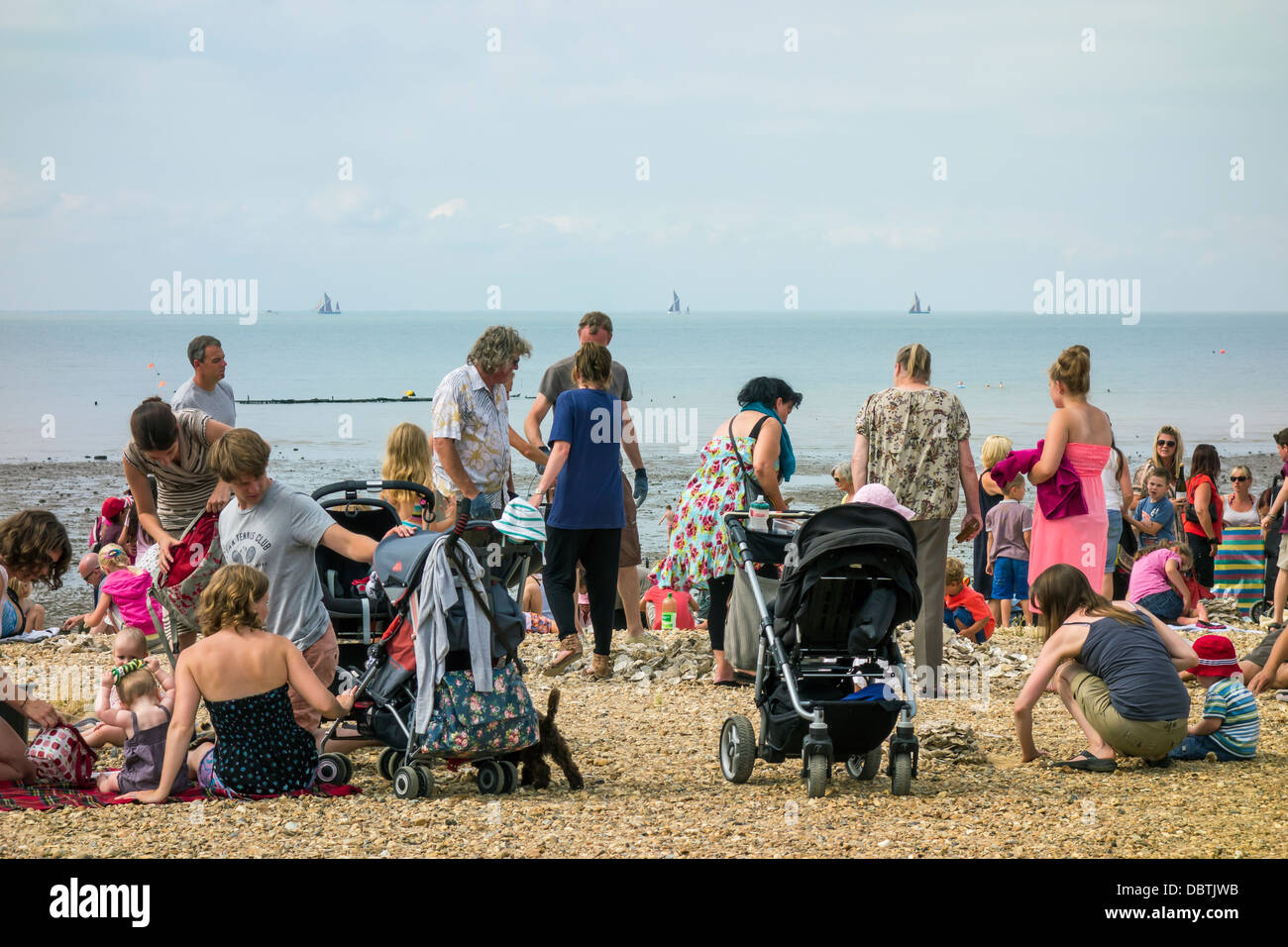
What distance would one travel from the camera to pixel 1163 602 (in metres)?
8.62

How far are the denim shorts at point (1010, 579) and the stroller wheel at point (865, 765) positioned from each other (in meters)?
5.06

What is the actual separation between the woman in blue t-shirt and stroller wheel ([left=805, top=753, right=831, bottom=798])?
2.43m

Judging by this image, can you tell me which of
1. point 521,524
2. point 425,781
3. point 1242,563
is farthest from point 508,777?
point 1242,563

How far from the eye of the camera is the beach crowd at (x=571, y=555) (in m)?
5.02

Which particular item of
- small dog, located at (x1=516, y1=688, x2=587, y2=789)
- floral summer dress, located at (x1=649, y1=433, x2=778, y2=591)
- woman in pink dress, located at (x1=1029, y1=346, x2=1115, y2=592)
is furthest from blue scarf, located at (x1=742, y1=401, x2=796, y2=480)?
small dog, located at (x1=516, y1=688, x2=587, y2=789)

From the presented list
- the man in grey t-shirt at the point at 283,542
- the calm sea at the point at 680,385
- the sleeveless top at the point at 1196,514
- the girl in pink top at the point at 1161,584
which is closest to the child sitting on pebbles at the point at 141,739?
the man in grey t-shirt at the point at 283,542

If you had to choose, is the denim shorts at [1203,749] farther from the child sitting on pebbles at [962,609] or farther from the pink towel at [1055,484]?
the child sitting on pebbles at [962,609]

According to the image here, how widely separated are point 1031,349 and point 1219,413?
5465 centimetres

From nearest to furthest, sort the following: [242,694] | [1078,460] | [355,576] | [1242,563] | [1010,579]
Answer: [242,694] < [355,576] < [1078,460] < [1010,579] < [1242,563]

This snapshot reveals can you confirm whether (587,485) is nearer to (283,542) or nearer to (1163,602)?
(283,542)

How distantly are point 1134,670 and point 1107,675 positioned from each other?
124mm

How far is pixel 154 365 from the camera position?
227ft

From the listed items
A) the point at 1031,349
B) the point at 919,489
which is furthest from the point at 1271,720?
the point at 1031,349
